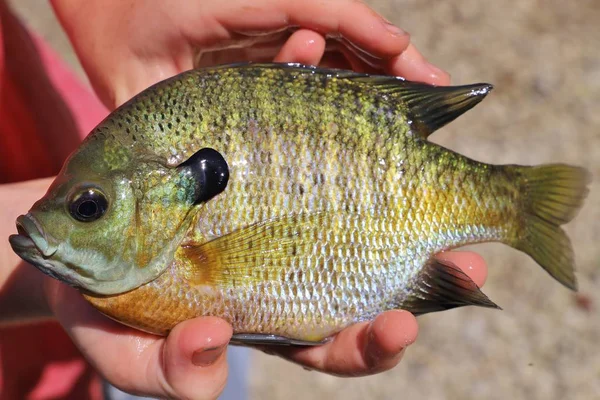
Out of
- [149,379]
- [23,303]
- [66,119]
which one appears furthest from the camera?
[66,119]

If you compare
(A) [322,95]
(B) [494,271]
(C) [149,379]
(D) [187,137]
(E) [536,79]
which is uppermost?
(E) [536,79]

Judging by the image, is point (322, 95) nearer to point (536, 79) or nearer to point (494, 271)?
point (494, 271)

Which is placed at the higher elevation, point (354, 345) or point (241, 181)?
point (241, 181)

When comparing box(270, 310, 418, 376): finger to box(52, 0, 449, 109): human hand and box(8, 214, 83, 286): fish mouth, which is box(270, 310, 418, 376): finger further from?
box(52, 0, 449, 109): human hand

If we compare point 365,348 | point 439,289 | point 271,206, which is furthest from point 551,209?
point 271,206

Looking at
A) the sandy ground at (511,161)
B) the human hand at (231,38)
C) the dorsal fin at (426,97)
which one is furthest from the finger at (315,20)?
the sandy ground at (511,161)

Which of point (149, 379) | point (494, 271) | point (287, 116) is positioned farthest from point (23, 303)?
point (494, 271)

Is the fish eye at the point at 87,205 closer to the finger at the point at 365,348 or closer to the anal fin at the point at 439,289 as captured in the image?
the finger at the point at 365,348
